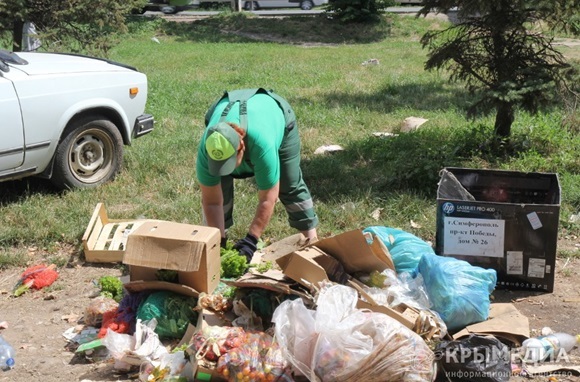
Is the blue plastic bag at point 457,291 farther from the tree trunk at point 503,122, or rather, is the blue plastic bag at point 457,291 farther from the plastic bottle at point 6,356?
the tree trunk at point 503,122

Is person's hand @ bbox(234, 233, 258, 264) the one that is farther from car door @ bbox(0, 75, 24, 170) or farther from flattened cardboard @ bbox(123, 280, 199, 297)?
car door @ bbox(0, 75, 24, 170)

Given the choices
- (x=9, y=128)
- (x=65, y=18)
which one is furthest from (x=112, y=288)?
(x=65, y=18)

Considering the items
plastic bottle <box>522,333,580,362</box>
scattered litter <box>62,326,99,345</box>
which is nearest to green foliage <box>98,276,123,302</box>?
scattered litter <box>62,326,99,345</box>

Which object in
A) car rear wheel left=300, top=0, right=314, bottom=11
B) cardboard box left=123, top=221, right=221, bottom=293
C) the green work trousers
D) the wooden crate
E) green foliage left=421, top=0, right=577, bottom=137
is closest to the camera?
cardboard box left=123, top=221, right=221, bottom=293

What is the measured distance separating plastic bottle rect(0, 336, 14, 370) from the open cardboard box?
5.38ft

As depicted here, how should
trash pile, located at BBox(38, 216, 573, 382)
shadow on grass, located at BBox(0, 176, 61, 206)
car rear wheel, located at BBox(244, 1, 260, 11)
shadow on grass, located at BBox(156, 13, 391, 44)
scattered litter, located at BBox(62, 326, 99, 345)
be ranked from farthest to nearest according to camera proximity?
car rear wheel, located at BBox(244, 1, 260, 11), shadow on grass, located at BBox(156, 13, 391, 44), shadow on grass, located at BBox(0, 176, 61, 206), scattered litter, located at BBox(62, 326, 99, 345), trash pile, located at BBox(38, 216, 573, 382)

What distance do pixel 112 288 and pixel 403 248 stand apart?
1.98 meters

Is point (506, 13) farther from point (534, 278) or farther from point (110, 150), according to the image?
point (110, 150)

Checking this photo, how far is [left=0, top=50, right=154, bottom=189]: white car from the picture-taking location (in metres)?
5.95

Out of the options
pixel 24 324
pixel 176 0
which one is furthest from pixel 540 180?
pixel 176 0

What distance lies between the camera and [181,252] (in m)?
4.18

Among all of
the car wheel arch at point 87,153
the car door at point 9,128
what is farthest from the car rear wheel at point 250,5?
the car door at point 9,128

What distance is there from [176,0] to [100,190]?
6828 mm

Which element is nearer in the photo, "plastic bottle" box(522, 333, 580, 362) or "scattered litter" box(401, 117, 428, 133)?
"plastic bottle" box(522, 333, 580, 362)
